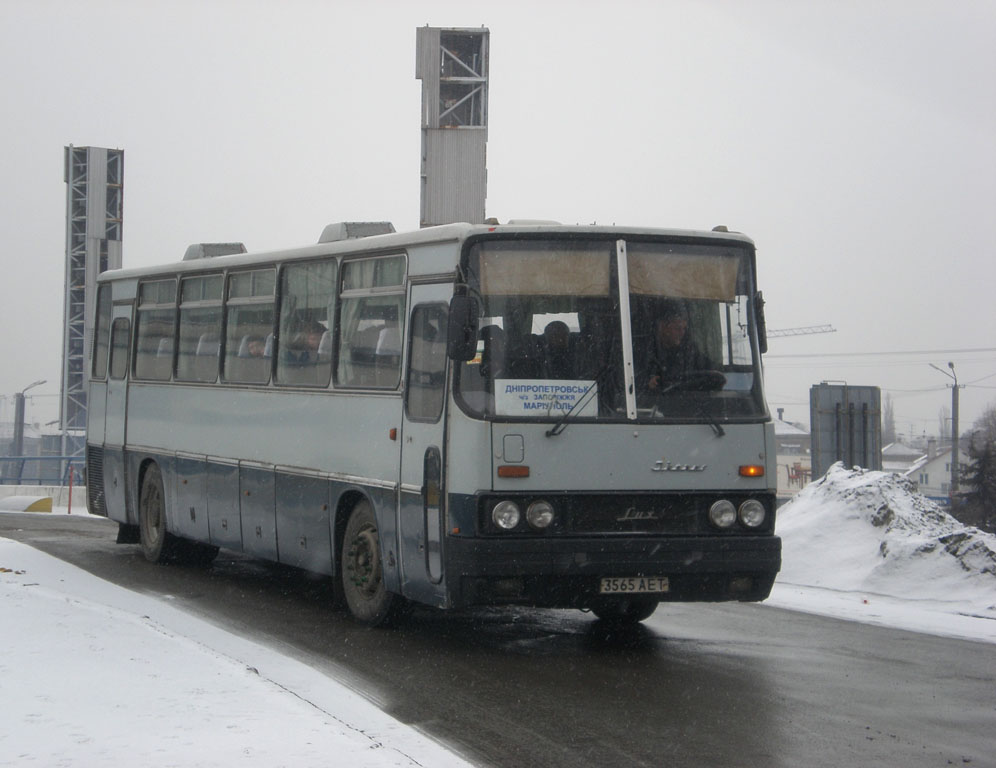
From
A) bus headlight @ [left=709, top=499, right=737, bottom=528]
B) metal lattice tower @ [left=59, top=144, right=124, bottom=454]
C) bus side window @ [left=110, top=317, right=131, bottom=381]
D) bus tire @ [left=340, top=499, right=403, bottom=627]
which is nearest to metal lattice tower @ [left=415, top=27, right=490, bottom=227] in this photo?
bus side window @ [left=110, top=317, right=131, bottom=381]

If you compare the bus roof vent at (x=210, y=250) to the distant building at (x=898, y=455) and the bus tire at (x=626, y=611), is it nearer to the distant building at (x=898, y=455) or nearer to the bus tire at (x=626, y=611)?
the bus tire at (x=626, y=611)

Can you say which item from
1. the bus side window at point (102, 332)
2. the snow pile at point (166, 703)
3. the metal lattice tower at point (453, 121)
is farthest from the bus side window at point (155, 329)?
the metal lattice tower at point (453, 121)

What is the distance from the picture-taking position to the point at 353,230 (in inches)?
475

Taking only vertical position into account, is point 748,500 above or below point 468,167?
below

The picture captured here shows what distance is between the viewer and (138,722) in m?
6.57

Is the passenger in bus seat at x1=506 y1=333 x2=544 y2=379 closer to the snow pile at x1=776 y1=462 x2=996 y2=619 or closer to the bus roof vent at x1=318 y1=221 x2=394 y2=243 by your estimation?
the bus roof vent at x1=318 y1=221 x2=394 y2=243

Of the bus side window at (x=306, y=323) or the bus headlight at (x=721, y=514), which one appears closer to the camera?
the bus headlight at (x=721, y=514)

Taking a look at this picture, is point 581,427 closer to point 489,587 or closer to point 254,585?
point 489,587

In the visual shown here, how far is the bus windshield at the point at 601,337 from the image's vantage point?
9.28 m

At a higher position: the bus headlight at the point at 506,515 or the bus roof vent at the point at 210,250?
the bus roof vent at the point at 210,250

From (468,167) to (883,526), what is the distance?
1811 centimetres

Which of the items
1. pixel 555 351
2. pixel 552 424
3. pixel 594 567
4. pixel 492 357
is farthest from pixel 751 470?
pixel 492 357

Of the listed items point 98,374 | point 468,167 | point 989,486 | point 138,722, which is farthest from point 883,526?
point 989,486

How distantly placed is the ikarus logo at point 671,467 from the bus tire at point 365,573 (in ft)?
7.97
